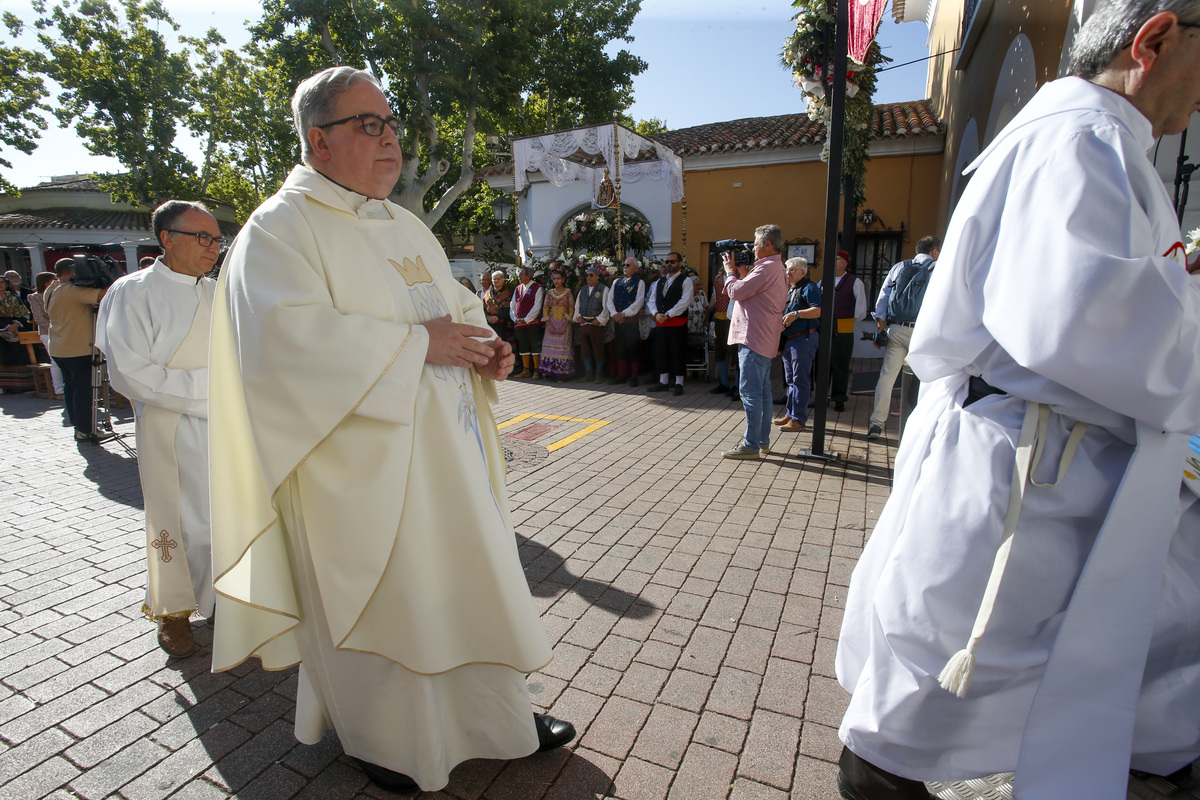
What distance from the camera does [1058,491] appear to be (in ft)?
4.80

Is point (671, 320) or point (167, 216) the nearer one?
point (167, 216)

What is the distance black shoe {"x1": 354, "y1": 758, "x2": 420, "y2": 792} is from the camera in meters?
1.94

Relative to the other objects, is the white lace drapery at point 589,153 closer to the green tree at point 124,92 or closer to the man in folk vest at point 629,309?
the man in folk vest at point 629,309

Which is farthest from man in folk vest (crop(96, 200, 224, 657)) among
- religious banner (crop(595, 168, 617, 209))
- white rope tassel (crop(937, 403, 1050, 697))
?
religious banner (crop(595, 168, 617, 209))

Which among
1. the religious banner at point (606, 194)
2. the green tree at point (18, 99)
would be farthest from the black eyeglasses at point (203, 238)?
the green tree at point (18, 99)

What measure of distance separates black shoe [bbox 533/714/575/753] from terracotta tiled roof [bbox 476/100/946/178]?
12868 mm

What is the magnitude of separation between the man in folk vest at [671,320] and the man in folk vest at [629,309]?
26 cm

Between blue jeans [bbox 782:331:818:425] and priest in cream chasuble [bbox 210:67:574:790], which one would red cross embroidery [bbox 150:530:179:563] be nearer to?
priest in cream chasuble [bbox 210:67:574:790]

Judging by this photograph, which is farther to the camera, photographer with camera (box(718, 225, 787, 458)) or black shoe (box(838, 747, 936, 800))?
photographer with camera (box(718, 225, 787, 458))

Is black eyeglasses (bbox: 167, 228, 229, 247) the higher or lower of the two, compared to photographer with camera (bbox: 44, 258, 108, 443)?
higher

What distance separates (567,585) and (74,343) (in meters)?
6.78

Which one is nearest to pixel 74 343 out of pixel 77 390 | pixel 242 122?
pixel 77 390

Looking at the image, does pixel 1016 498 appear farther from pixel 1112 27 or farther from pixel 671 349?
pixel 671 349

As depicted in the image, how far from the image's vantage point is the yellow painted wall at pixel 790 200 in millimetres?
13062
